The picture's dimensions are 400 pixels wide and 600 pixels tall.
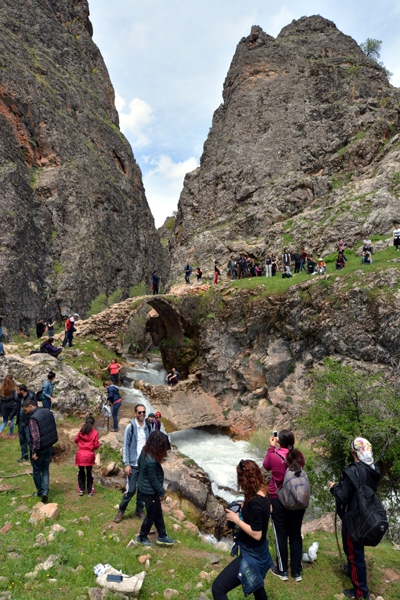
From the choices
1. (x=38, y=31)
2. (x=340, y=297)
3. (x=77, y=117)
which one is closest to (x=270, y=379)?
(x=340, y=297)

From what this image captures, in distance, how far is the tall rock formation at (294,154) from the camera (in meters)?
29.6

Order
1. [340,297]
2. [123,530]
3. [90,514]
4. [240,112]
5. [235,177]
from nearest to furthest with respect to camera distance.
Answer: [123,530], [90,514], [340,297], [235,177], [240,112]

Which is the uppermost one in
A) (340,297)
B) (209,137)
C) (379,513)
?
(209,137)

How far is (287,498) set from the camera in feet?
15.6

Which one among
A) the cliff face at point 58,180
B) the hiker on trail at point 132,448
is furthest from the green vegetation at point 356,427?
the cliff face at point 58,180

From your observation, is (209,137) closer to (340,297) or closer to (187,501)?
(340,297)

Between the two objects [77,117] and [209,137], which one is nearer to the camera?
[209,137]

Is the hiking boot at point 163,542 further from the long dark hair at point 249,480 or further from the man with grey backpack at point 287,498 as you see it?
the long dark hair at point 249,480

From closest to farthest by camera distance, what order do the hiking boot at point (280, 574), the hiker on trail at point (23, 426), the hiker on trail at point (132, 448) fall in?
the hiking boot at point (280, 574) < the hiker on trail at point (132, 448) < the hiker on trail at point (23, 426)

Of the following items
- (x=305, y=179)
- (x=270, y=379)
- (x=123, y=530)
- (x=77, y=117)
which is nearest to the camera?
(x=123, y=530)

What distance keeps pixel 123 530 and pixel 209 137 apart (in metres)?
46.6

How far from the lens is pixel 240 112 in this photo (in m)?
42.5

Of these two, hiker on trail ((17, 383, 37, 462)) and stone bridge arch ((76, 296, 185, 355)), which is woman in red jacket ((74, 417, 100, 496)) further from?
stone bridge arch ((76, 296, 185, 355))

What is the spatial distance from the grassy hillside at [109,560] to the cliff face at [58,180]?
83.1ft
